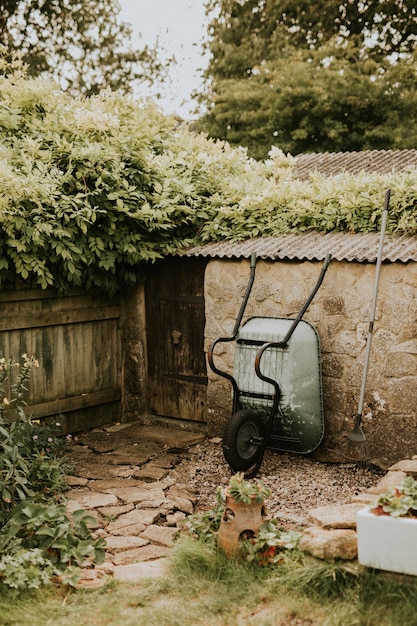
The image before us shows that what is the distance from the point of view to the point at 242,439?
18.4 feet

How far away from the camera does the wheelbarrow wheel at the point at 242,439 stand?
5.47m

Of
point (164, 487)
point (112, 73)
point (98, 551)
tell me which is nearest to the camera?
point (98, 551)

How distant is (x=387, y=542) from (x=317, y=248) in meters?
3.34

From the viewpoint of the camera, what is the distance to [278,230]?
6656mm

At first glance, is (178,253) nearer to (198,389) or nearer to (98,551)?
(198,389)

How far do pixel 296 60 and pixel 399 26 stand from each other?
3.26 meters

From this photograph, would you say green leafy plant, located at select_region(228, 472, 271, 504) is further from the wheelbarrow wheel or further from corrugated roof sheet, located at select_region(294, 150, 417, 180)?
corrugated roof sheet, located at select_region(294, 150, 417, 180)

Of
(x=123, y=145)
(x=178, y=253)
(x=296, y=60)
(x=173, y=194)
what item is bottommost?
(x=178, y=253)

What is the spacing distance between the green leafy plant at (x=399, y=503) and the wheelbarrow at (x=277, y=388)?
2.24 metres

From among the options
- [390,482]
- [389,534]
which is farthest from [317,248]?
[389,534]

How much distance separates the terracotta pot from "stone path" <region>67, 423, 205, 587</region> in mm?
397

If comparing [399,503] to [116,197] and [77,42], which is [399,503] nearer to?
[116,197]

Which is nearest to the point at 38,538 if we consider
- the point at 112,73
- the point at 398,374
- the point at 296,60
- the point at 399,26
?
the point at 398,374

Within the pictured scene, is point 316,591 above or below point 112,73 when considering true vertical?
below
